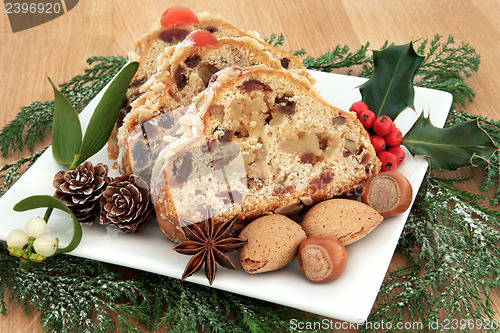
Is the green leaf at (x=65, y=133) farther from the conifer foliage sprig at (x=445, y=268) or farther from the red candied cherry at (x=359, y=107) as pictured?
the conifer foliage sprig at (x=445, y=268)

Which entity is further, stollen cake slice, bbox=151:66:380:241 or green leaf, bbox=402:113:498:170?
green leaf, bbox=402:113:498:170

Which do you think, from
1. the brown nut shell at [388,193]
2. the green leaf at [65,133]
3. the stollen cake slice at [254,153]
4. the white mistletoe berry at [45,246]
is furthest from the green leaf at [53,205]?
the brown nut shell at [388,193]

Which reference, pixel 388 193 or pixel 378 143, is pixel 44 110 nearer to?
pixel 378 143

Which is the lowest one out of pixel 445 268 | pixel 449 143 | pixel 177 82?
pixel 445 268

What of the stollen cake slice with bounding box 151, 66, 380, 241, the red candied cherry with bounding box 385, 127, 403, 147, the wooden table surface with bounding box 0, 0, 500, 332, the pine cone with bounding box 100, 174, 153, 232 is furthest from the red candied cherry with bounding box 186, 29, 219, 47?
the wooden table surface with bounding box 0, 0, 500, 332

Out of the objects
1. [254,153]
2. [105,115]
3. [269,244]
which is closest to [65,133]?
[105,115]

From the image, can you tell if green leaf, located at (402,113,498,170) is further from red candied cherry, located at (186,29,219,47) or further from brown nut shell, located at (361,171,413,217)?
red candied cherry, located at (186,29,219,47)

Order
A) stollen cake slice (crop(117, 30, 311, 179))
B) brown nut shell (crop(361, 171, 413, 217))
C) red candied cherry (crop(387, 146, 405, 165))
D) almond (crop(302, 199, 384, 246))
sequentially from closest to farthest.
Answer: almond (crop(302, 199, 384, 246)), brown nut shell (crop(361, 171, 413, 217)), stollen cake slice (crop(117, 30, 311, 179)), red candied cherry (crop(387, 146, 405, 165))
